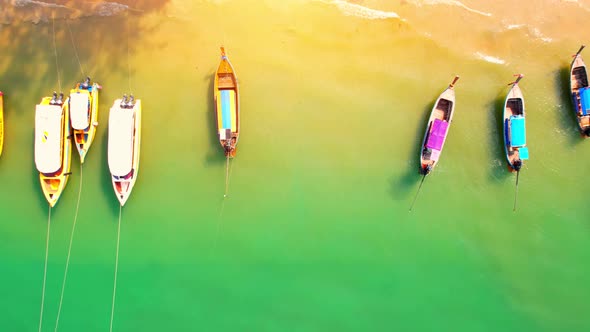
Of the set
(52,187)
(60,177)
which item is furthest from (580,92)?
(52,187)

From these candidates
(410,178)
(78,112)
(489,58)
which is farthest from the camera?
(489,58)

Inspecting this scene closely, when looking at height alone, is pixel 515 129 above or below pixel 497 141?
above

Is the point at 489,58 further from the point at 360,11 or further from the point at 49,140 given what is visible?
the point at 49,140

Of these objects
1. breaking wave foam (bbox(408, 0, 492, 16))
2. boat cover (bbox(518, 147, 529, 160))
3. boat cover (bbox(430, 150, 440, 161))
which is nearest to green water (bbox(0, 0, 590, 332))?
breaking wave foam (bbox(408, 0, 492, 16))

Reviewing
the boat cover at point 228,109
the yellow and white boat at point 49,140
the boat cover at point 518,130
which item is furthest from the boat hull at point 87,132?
the boat cover at point 518,130

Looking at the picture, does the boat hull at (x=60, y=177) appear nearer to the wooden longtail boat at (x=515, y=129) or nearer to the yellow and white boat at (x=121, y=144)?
the yellow and white boat at (x=121, y=144)

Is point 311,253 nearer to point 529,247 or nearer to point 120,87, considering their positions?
point 529,247

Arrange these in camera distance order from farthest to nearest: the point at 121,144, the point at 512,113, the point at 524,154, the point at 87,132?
the point at 87,132 → the point at 512,113 → the point at 121,144 → the point at 524,154
